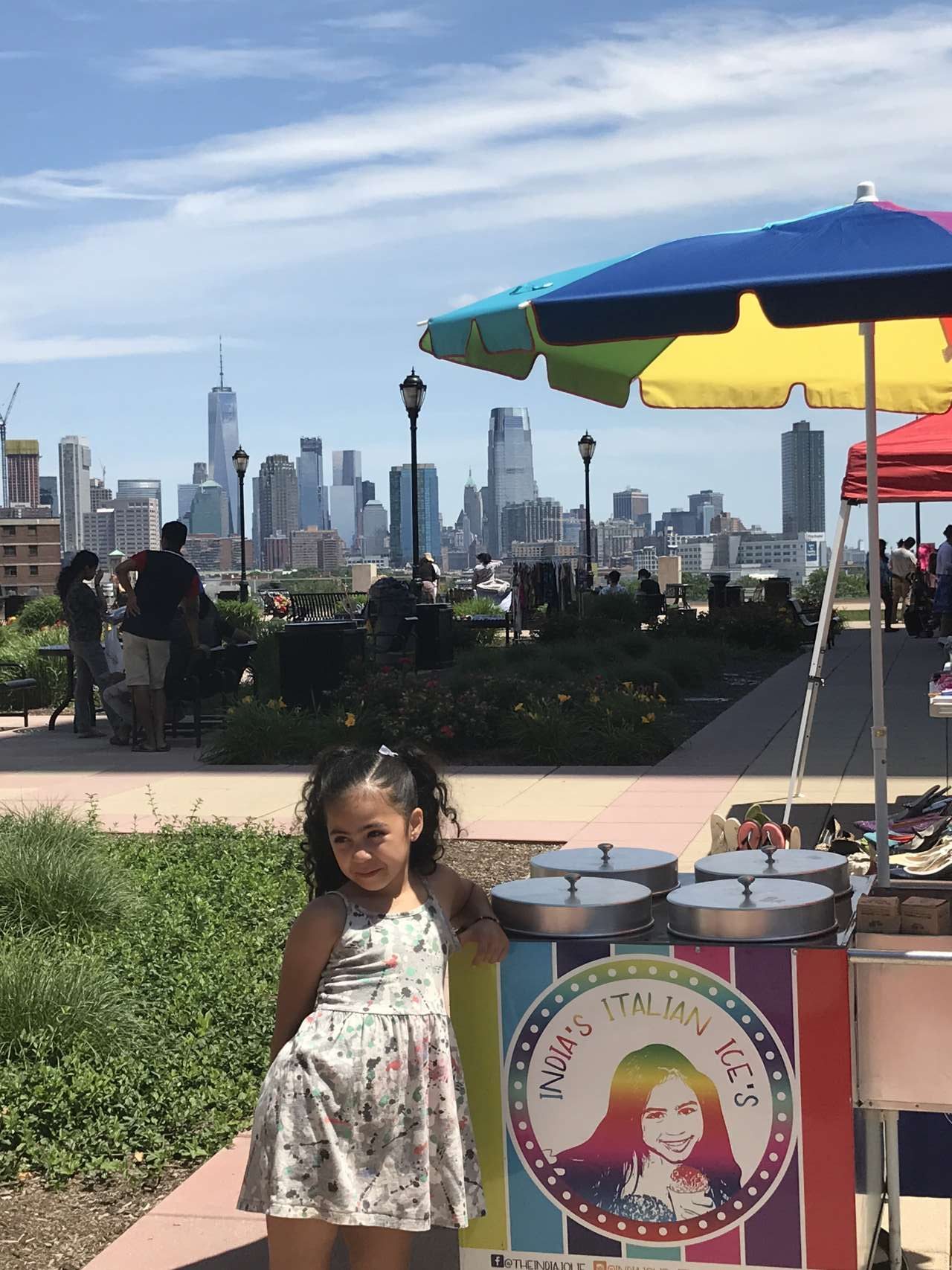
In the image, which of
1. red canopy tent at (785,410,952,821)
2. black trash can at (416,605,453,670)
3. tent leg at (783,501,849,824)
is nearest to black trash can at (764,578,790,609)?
black trash can at (416,605,453,670)

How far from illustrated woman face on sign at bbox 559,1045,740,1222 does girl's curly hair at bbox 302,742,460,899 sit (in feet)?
2.12

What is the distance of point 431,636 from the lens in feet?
67.7

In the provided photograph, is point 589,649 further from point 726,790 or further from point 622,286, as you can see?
point 622,286

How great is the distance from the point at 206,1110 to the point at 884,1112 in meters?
2.39

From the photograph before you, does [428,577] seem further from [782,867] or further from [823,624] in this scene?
[782,867]

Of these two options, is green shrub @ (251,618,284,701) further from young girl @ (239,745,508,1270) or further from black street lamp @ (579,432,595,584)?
black street lamp @ (579,432,595,584)

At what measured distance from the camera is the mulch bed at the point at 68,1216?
395 centimetres

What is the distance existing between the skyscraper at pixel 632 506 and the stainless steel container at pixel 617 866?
508ft

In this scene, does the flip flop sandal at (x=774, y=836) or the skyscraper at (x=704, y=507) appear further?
the skyscraper at (x=704, y=507)

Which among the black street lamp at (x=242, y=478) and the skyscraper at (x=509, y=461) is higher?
the skyscraper at (x=509, y=461)

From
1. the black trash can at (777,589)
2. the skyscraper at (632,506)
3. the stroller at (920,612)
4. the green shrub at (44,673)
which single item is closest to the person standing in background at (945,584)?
the stroller at (920,612)

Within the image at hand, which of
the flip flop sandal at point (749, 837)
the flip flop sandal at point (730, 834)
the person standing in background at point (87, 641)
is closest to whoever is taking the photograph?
the flip flop sandal at point (749, 837)

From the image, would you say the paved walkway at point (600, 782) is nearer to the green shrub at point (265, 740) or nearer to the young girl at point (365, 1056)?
the green shrub at point (265, 740)

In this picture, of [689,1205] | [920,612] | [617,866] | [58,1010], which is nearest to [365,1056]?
[689,1205]
